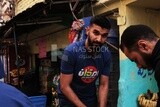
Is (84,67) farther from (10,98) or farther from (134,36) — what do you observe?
(10,98)

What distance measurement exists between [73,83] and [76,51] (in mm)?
438

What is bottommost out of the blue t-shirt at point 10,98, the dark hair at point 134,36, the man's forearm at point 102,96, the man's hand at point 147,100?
the man's hand at point 147,100

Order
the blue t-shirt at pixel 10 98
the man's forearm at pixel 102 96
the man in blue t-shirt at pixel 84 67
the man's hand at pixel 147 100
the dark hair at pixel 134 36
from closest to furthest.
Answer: the blue t-shirt at pixel 10 98 < the dark hair at pixel 134 36 < the man in blue t-shirt at pixel 84 67 < the man's forearm at pixel 102 96 < the man's hand at pixel 147 100

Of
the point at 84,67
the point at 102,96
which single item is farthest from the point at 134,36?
the point at 102,96

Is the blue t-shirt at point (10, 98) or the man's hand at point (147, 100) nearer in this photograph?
the blue t-shirt at point (10, 98)

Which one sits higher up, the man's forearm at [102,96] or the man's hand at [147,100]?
the man's forearm at [102,96]

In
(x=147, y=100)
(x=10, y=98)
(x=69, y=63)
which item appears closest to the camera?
(x=10, y=98)

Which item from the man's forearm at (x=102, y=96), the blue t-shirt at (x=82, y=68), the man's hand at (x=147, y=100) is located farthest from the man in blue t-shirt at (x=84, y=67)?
the man's hand at (x=147, y=100)

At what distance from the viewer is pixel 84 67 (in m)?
5.20

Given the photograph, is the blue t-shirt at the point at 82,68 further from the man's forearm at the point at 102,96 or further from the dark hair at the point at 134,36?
the dark hair at the point at 134,36

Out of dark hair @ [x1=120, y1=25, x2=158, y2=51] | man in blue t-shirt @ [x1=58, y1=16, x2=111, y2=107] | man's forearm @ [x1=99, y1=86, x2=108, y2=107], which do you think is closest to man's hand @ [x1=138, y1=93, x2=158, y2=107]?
man's forearm @ [x1=99, y1=86, x2=108, y2=107]

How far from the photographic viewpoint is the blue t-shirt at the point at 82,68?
5184mm

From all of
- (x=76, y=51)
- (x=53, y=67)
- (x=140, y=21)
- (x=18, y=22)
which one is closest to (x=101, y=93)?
(x=76, y=51)

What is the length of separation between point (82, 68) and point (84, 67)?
0.03 meters
